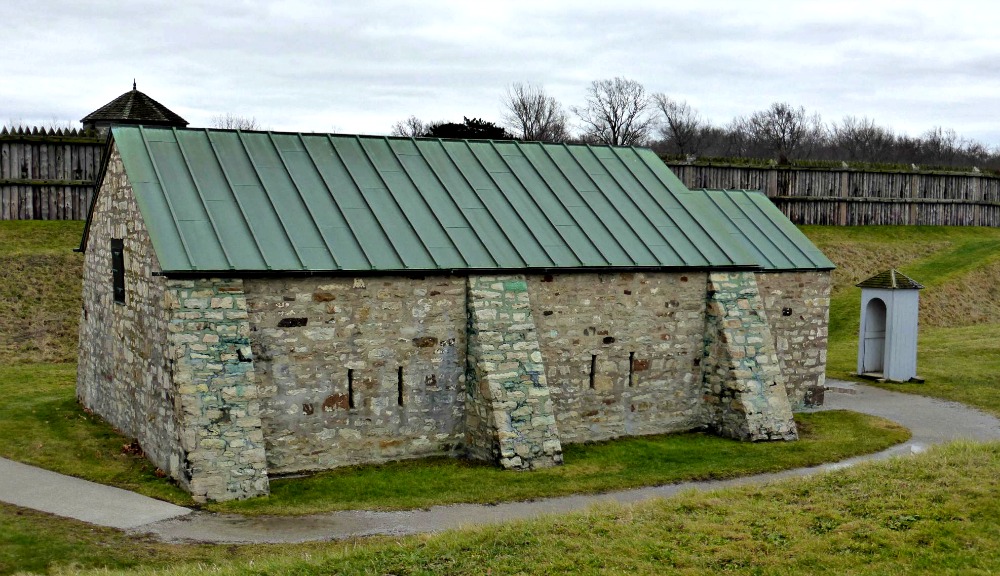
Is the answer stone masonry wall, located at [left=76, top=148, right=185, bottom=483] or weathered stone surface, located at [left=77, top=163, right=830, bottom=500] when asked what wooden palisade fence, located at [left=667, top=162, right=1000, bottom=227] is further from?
stone masonry wall, located at [left=76, top=148, right=185, bottom=483]

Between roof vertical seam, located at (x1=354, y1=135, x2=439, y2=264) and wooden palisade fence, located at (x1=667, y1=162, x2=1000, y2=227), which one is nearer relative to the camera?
roof vertical seam, located at (x1=354, y1=135, x2=439, y2=264)

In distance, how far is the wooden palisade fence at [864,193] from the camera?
3738 centimetres

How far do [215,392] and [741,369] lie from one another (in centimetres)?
959

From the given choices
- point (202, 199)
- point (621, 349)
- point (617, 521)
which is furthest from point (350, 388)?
point (617, 521)

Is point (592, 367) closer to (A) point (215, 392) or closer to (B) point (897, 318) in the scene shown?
(A) point (215, 392)

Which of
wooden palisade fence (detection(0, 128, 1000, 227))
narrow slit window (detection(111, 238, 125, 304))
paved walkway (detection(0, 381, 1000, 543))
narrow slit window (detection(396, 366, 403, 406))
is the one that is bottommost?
paved walkway (detection(0, 381, 1000, 543))

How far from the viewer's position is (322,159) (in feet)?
55.0

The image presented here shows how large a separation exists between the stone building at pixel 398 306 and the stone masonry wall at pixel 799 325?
396 mm

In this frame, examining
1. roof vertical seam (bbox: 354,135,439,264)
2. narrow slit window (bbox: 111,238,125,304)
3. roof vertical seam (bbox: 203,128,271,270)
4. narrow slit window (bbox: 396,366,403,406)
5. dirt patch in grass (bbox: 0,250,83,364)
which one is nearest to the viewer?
roof vertical seam (bbox: 203,128,271,270)

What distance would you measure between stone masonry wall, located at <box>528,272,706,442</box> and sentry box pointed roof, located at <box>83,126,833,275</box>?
1.49 ft

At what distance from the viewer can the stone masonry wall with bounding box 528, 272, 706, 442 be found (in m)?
16.4

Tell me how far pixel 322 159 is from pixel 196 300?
4411 mm

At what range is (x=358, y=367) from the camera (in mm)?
14742

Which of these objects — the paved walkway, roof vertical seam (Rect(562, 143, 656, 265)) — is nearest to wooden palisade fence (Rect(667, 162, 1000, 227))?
roof vertical seam (Rect(562, 143, 656, 265))
